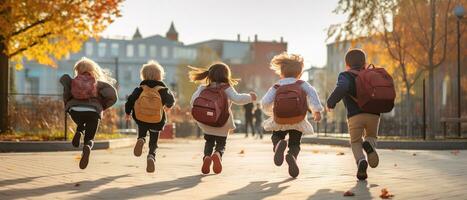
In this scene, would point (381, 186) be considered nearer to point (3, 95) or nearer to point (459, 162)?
point (459, 162)

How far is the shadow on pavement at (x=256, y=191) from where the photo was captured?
7219mm

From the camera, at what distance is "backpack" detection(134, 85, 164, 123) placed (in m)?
10.1

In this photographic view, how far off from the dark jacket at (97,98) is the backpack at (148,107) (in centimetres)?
55

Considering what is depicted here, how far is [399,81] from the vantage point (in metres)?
34.9

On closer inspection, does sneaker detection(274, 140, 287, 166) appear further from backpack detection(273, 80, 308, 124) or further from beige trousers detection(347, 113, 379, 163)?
beige trousers detection(347, 113, 379, 163)

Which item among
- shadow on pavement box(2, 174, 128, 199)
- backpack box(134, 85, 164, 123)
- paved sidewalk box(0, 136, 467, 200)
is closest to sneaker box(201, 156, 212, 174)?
paved sidewalk box(0, 136, 467, 200)

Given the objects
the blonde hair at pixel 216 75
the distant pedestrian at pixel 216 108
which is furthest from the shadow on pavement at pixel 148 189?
the blonde hair at pixel 216 75

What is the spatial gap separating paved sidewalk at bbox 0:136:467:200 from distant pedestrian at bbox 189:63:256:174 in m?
0.29

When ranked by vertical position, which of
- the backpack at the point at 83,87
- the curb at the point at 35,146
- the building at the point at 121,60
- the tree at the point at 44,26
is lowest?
the curb at the point at 35,146

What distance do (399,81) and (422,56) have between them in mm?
6161

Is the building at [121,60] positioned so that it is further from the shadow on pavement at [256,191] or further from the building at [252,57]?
the shadow on pavement at [256,191]

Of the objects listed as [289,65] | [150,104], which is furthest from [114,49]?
[289,65]

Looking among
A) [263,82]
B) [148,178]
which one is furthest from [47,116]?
[263,82]

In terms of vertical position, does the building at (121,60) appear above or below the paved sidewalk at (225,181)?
above
